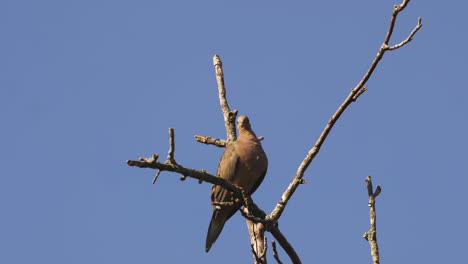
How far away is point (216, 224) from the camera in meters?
8.47

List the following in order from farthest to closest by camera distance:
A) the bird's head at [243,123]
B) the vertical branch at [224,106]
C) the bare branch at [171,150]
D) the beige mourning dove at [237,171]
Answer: the bird's head at [243,123] → the beige mourning dove at [237,171] → the vertical branch at [224,106] → the bare branch at [171,150]

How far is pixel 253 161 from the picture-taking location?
8570mm

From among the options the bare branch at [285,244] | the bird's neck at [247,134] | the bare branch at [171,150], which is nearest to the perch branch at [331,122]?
the bare branch at [285,244]

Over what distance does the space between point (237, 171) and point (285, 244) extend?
2.27 metres

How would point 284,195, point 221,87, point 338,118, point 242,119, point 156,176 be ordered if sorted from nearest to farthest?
1. point 156,176
2. point 338,118
3. point 284,195
4. point 221,87
5. point 242,119

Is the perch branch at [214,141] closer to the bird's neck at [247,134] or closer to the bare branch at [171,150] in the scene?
the bird's neck at [247,134]

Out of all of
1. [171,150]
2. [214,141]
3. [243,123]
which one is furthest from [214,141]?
[171,150]

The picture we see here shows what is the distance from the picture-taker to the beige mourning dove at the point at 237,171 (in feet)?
27.7

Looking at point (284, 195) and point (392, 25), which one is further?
point (284, 195)

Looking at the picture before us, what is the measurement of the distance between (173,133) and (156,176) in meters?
0.59

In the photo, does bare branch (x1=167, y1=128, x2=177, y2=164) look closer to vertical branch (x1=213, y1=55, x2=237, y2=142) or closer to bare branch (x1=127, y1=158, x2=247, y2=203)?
bare branch (x1=127, y1=158, x2=247, y2=203)

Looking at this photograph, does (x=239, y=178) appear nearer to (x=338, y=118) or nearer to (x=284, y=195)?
(x=284, y=195)

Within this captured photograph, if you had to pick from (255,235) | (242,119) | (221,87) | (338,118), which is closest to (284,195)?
(255,235)

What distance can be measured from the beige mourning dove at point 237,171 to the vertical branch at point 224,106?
0.47ft
